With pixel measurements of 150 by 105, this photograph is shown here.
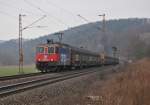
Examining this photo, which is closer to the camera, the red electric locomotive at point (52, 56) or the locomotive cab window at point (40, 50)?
the red electric locomotive at point (52, 56)

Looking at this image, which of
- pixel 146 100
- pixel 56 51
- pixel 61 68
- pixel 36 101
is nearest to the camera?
pixel 146 100

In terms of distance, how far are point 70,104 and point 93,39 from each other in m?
187

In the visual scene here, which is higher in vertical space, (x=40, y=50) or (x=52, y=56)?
(x=40, y=50)

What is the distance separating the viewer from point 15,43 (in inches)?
7200

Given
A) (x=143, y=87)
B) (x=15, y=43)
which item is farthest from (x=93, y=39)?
(x=143, y=87)

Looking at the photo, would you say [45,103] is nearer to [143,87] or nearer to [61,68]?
A: [143,87]

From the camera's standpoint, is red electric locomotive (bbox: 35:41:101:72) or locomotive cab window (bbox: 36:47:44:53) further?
locomotive cab window (bbox: 36:47:44:53)

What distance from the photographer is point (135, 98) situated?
12.1 m

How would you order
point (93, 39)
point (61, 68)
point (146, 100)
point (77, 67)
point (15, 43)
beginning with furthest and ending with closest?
point (93, 39)
point (15, 43)
point (77, 67)
point (61, 68)
point (146, 100)

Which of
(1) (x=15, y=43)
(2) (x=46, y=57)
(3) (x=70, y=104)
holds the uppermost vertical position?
(1) (x=15, y=43)

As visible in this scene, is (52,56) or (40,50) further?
(40,50)

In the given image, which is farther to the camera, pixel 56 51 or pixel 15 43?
pixel 15 43

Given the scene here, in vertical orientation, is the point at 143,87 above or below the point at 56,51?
below

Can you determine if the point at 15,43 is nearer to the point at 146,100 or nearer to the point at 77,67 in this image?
the point at 77,67
